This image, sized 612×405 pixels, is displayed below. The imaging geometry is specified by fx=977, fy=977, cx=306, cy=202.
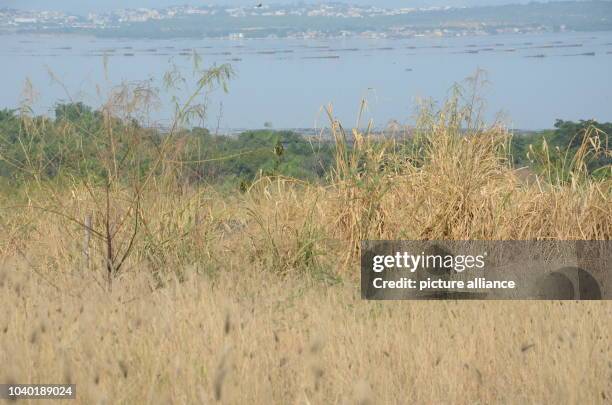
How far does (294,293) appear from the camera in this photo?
5727 mm

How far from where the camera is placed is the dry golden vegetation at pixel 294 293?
151 inches

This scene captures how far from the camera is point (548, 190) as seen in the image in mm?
7188

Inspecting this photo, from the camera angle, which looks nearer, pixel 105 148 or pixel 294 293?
pixel 294 293

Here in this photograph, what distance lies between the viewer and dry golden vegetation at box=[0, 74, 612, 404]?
3836mm

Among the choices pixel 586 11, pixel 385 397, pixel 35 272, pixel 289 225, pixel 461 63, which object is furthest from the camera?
pixel 586 11

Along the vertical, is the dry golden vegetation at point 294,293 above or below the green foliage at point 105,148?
below

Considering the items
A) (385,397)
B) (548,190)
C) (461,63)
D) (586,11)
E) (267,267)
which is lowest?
(385,397)

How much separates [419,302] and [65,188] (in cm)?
296

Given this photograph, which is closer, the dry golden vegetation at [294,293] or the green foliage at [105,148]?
the dry golden vegetation at [294,293]

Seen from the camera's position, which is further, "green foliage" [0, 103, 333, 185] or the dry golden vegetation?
"green foliage" [0, 103, 333, 185]

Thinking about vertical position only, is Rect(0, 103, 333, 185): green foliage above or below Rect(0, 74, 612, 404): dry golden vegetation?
above

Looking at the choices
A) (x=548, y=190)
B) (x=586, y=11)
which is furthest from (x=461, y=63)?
(x=548, y=190)

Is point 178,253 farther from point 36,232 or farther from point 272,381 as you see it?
point 272,381

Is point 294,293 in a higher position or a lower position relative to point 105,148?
lower
